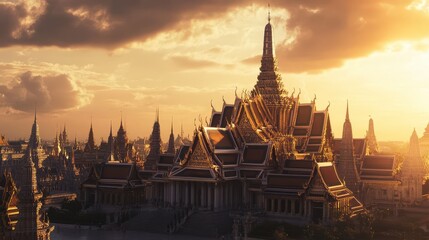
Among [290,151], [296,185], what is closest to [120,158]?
[290,151]

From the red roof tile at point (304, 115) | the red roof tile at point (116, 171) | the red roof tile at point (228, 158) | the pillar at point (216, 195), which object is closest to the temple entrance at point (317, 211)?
the pillar at point (216, 195)

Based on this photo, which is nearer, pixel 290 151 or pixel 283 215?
pixel 283 215

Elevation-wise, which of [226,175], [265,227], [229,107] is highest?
[229,107]

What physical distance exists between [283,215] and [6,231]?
24.0 metres

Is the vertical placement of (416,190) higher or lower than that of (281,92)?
lower

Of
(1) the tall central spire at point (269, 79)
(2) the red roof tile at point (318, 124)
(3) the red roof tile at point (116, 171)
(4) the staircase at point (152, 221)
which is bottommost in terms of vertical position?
(4) the staircase at point (152, 221)

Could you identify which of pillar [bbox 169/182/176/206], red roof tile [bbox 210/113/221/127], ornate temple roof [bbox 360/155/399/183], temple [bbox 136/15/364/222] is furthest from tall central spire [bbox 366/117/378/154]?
pillar [bbox 169/182/176/206]

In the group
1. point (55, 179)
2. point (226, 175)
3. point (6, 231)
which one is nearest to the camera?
point (6, 231)

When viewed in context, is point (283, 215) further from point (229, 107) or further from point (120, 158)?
point (120, 158)

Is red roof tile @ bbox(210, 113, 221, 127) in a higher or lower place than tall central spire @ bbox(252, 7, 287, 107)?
lower

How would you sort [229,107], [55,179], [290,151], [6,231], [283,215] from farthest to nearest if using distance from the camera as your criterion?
[55,179] < [229,107] < [290,151] < [283,215] < [6,231]

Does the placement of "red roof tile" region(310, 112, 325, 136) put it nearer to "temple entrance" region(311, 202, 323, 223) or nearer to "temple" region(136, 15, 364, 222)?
"temple" region(136, 15, 364, 222)

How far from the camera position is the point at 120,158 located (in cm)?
9406

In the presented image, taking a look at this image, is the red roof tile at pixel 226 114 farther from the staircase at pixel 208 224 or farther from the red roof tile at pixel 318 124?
Answer: the staircase at pixel 208 224
